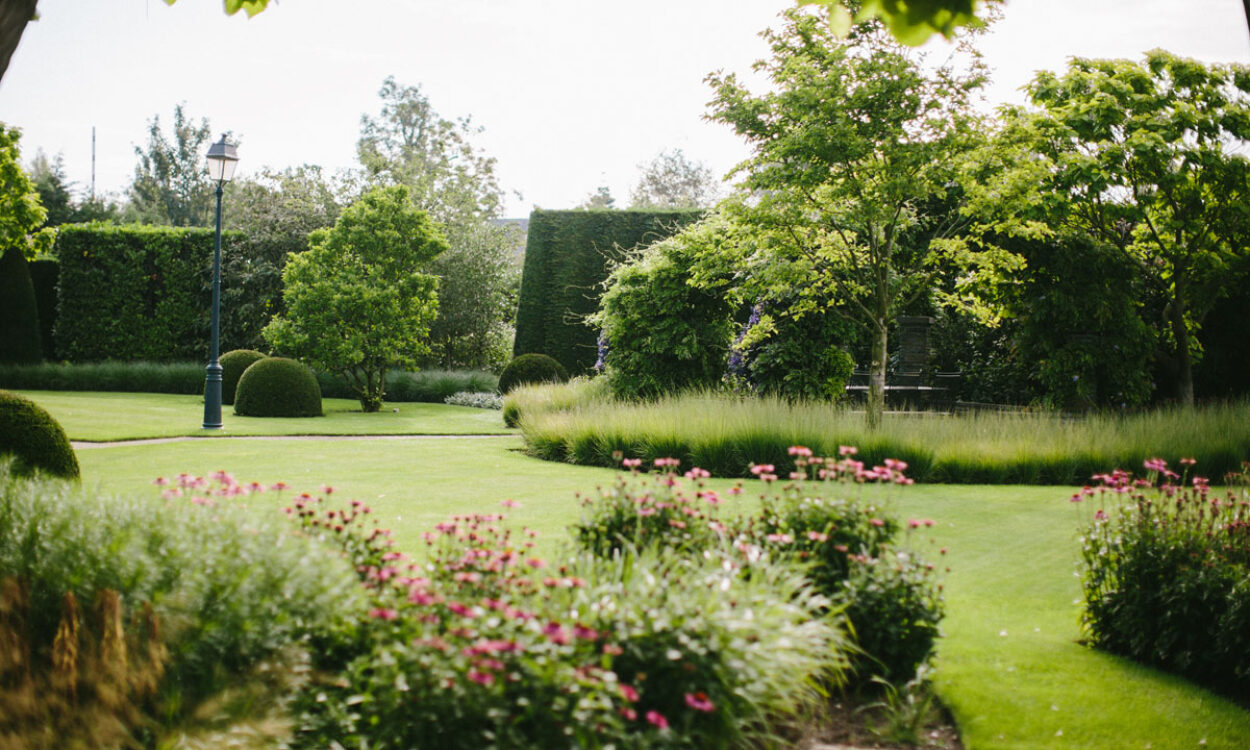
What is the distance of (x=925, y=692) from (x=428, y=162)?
38046 millimetres

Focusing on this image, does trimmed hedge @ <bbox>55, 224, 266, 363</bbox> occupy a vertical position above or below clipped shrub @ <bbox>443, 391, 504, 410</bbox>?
above

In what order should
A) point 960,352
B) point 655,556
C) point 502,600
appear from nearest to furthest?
1. point 502,600
2. point 655,556
3. point 960,352

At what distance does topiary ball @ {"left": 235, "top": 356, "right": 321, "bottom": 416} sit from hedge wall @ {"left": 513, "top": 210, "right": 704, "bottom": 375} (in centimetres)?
632

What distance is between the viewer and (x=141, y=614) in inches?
114

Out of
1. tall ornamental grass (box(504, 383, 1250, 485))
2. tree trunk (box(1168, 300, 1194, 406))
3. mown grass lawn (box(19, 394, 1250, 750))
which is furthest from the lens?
tree trunk (box(1168, 300, 1194, 406))

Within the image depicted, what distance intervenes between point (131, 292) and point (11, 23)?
22.5 m

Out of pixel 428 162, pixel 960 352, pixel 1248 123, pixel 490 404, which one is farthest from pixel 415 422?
pixel 428 162

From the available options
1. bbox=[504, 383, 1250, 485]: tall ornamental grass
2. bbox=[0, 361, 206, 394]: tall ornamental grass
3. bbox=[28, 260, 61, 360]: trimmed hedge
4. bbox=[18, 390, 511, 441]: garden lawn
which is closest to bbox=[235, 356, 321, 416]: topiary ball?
bbox=[18, 390, 511, 441]: garden lawn

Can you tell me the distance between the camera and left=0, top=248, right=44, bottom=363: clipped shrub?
2170 cm

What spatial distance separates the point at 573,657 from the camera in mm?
2539

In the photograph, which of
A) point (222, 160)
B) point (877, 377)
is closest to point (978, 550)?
point (877, 377)

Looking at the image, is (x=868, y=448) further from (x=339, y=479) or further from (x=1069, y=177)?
(x=1069, y=177)

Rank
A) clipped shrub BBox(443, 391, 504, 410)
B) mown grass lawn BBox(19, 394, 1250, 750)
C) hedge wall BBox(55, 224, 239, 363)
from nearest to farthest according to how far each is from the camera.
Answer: mown grass lawn BBox(19, 394, 1250, 750)
clipped shrub BBox(443, 391, 504, 410)
hedge wall BBox(55, 224, 239, 363)

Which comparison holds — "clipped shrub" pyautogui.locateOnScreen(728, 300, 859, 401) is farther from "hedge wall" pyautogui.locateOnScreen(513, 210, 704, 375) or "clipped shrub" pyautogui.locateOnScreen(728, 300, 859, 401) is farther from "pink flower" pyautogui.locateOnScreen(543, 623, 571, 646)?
"pink flower" pyautogui.locateOnScreen(543, 623, 571, 646)
